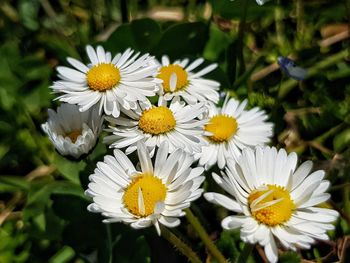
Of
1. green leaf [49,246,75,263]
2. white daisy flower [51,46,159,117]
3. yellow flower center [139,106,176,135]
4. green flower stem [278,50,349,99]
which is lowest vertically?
green leaf [49,246,75,263]

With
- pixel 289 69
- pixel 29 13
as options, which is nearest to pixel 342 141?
pixel 289 69

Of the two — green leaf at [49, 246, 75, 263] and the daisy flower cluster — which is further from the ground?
the daisy flower cluster

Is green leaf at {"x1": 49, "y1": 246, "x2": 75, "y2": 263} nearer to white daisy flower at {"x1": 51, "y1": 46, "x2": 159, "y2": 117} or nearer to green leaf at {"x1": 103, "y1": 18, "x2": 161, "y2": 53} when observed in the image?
white daisy flower at {"x1": 51, "y1": 46, "x2": 159, "y2": 117}

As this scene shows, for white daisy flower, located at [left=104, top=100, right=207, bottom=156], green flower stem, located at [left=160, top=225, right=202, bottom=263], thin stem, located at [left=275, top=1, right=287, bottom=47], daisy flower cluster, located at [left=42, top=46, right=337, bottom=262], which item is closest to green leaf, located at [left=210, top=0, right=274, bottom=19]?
thin stem, located at [left=275, top=1, right=287, bottom=47]

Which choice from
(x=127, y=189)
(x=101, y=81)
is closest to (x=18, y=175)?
(x=101, y=81)

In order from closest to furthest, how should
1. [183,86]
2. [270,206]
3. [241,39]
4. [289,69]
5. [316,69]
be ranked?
[270,206] → [183,86] → [289,69] → [241,39] → [316,69]

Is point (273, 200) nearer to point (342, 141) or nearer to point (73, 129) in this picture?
point (73, 129)

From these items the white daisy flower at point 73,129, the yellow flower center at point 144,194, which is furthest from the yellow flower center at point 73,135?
the yellow flower center at point 144,194
